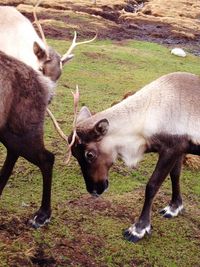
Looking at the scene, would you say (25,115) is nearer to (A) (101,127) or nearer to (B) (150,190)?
(A) (101,127)

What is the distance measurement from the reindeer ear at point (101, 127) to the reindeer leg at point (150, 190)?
0.63m

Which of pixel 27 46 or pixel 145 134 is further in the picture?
pixel 27 46

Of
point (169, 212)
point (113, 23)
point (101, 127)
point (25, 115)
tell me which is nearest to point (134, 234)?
point (169, 212)

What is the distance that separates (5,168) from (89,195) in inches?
47.4

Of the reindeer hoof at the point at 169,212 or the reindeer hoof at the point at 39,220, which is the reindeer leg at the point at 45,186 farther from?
the reindeer hoof at the point at 169,212

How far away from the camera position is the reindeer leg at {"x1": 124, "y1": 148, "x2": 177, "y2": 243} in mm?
5546

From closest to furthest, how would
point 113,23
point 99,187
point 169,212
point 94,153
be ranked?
A: 1. point 94,153
2. point 99,187
3. point 169,212
4. point 113,23

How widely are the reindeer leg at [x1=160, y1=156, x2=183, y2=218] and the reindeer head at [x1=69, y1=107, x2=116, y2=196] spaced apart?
78cm

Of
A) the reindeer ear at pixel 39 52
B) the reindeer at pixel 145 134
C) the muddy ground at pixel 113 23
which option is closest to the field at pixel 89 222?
the reindeer at pixel 145 134

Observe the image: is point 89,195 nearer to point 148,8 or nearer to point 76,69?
point 76,69

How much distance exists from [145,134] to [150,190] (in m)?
0.58

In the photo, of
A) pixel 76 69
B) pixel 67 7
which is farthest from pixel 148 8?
pixel 76 69

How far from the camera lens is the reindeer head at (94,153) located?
559cm

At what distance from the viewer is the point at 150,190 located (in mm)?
5625
